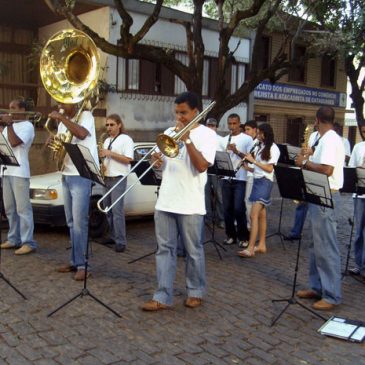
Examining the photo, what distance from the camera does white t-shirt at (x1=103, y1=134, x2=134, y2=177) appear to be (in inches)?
281

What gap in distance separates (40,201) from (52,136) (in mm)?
2161

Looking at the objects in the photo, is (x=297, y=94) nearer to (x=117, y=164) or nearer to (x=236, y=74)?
(x=236, y=74)

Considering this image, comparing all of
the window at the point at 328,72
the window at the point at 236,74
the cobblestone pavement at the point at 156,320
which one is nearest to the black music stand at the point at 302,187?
the cobblestone pavement at the point at 156,320

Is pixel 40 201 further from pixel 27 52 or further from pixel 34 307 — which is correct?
pixel 27 52

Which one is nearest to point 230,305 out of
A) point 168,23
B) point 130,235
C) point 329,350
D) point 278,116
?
point 329,350

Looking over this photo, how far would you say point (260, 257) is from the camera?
7.03 m

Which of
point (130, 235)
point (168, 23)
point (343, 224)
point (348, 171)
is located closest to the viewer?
point (348, 171)

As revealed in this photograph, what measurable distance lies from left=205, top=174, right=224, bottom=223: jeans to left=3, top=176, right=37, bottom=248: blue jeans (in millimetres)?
2979

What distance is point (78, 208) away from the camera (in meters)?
5.56

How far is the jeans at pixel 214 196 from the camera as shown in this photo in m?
8.35

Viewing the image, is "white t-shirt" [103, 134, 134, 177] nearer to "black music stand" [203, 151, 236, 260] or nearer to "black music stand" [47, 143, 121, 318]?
"black music stand" [203, 151, 236, 260]

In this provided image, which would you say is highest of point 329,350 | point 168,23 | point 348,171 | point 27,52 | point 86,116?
point 168,23

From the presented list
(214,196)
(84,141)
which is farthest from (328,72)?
(84,141)

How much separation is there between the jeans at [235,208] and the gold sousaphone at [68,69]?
287 cm
